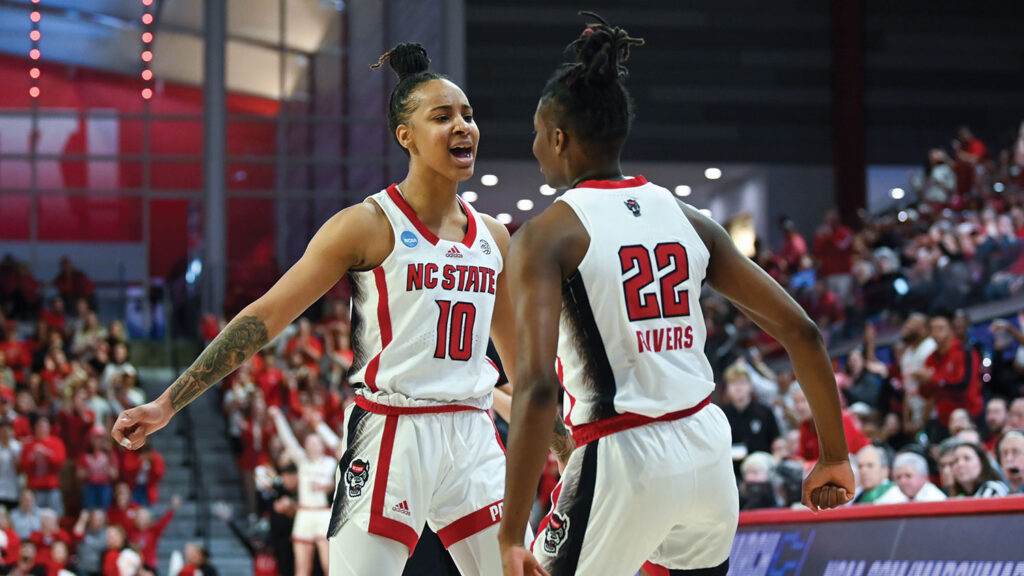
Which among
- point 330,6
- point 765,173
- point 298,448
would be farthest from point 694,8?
point 298,448

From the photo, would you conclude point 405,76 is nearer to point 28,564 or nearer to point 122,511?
point 28,564

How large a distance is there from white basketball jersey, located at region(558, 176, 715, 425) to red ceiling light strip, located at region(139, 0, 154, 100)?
2434 centimetres

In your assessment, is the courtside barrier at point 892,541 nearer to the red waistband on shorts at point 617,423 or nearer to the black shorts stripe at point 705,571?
the black shorts stripe at point 705,571

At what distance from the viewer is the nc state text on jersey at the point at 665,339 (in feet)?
11.7

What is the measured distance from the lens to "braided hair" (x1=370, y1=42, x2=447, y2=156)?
188 inches

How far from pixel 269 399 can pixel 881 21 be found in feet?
48.8

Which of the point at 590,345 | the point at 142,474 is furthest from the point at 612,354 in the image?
the point at 142,474

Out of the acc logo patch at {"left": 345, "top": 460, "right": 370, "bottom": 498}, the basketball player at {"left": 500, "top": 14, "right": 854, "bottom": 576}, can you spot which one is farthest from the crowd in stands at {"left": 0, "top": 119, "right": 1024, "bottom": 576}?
the basketball player at {"left": 500, "top": 14, "right": 854, "bottom": 576}

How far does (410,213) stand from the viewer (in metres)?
4.67

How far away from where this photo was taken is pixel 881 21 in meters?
26.5

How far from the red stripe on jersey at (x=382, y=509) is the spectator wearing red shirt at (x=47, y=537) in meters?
10.7

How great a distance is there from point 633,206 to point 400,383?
119 centimetres

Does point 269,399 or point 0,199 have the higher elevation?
point 0,199

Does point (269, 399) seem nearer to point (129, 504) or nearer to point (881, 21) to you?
point (129, 504)
